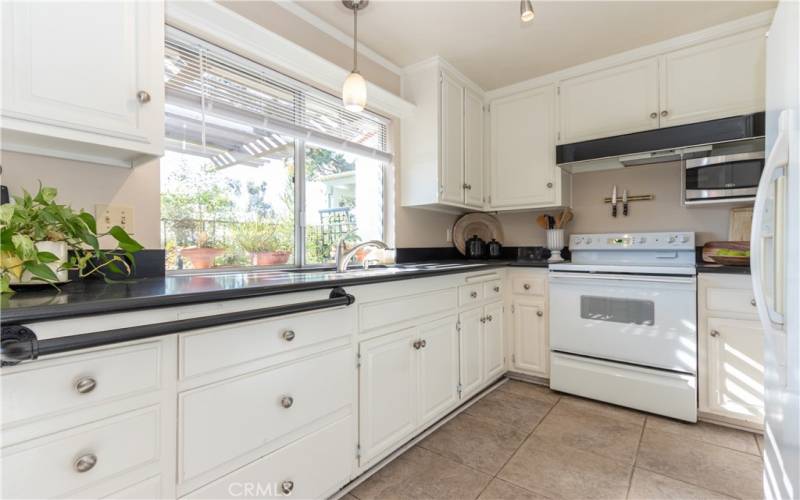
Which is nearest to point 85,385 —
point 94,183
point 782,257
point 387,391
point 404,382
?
point 94,183

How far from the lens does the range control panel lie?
244 cm

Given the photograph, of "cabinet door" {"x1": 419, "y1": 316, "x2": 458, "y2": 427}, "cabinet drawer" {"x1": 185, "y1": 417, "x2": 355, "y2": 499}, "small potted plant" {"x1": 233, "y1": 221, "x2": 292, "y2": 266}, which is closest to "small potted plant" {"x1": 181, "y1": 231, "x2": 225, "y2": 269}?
"small potted plant" {"x1": 233, "y1": 221, "x2": 292, "y2": 266}

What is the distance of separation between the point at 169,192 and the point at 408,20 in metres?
1.67

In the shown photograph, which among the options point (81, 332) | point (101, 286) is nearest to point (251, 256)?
point (101, 286)

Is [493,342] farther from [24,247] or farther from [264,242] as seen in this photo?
[24,247]

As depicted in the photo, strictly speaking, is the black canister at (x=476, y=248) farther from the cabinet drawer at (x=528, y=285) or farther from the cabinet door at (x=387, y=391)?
the cabinet door at (x=387, y=391)

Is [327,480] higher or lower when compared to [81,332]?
lower

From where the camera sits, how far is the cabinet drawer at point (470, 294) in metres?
2.22

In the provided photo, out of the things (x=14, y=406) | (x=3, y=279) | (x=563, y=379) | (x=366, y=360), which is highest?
(x=3, y=279)

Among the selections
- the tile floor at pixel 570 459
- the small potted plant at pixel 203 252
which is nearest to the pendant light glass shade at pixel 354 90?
the small potted plant at pixel 203 252

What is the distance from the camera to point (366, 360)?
5.18 ft

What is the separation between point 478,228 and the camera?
11.4 ft

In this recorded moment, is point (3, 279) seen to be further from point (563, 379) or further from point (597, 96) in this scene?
point (597, 96)

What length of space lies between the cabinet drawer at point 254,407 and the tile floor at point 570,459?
1.69ft
